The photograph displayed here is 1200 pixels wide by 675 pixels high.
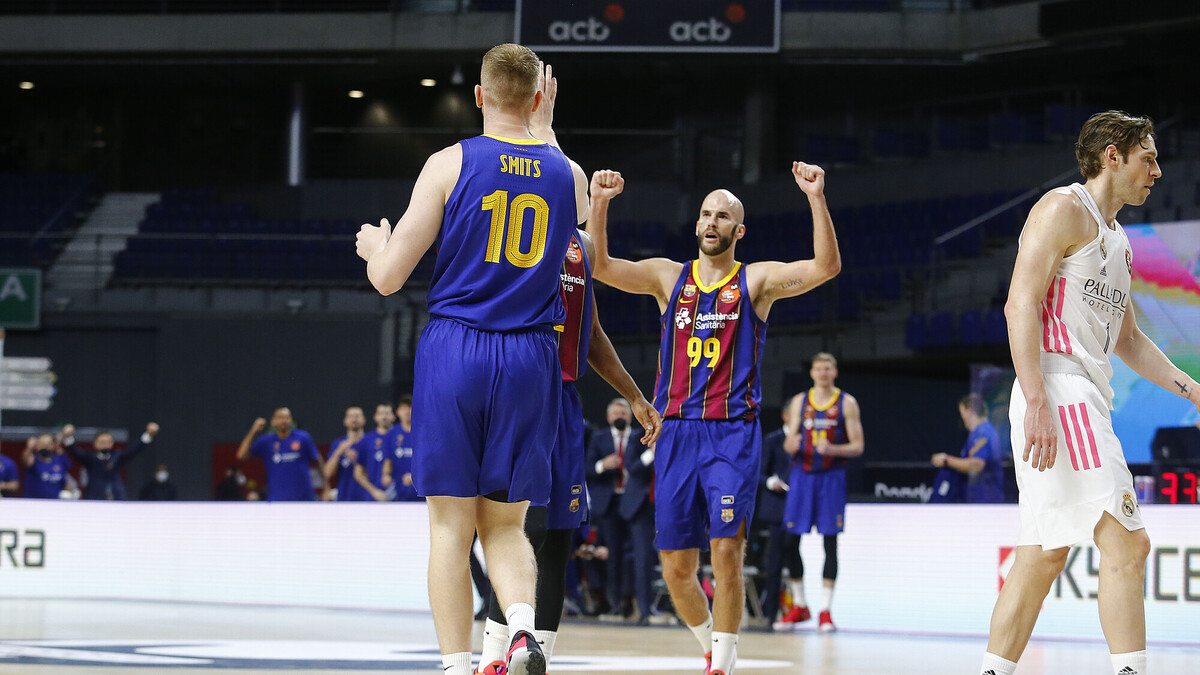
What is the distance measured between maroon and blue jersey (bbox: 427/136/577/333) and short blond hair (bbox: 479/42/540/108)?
0.44ft

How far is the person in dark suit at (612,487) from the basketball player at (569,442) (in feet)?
21.6

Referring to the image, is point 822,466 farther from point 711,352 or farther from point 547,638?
point 547,638

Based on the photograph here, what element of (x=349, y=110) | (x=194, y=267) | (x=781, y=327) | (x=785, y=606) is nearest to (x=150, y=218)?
(x=194, y=267)

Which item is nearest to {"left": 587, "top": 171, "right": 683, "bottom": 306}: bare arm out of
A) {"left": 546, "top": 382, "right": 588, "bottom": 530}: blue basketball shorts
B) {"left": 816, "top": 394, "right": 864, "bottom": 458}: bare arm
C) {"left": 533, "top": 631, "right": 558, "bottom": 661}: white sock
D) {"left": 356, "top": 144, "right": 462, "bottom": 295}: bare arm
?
{"left": 546, "top": 382, "right": 588, "bottom": 530}: blue basketball shorts

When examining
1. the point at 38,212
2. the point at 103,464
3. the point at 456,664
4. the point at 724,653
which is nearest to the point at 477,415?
the point at 456,664

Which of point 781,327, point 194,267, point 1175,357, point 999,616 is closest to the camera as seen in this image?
point 999,616

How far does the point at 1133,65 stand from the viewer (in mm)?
23672

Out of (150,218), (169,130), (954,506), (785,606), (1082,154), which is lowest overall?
(785,606)

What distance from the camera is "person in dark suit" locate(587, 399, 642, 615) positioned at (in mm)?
12508

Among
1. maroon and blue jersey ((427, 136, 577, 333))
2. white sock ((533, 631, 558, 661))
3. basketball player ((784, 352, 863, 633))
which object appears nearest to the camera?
maroon and blue jersey ((427, 136, 577, 333))

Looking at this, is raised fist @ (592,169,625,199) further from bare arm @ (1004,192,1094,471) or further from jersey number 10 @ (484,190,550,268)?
bare arm @ (1004,192,1094,471)

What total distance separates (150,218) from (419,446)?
21510mm

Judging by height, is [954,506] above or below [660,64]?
below

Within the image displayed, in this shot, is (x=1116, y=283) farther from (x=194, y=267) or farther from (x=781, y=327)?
(x=194, y=267)
